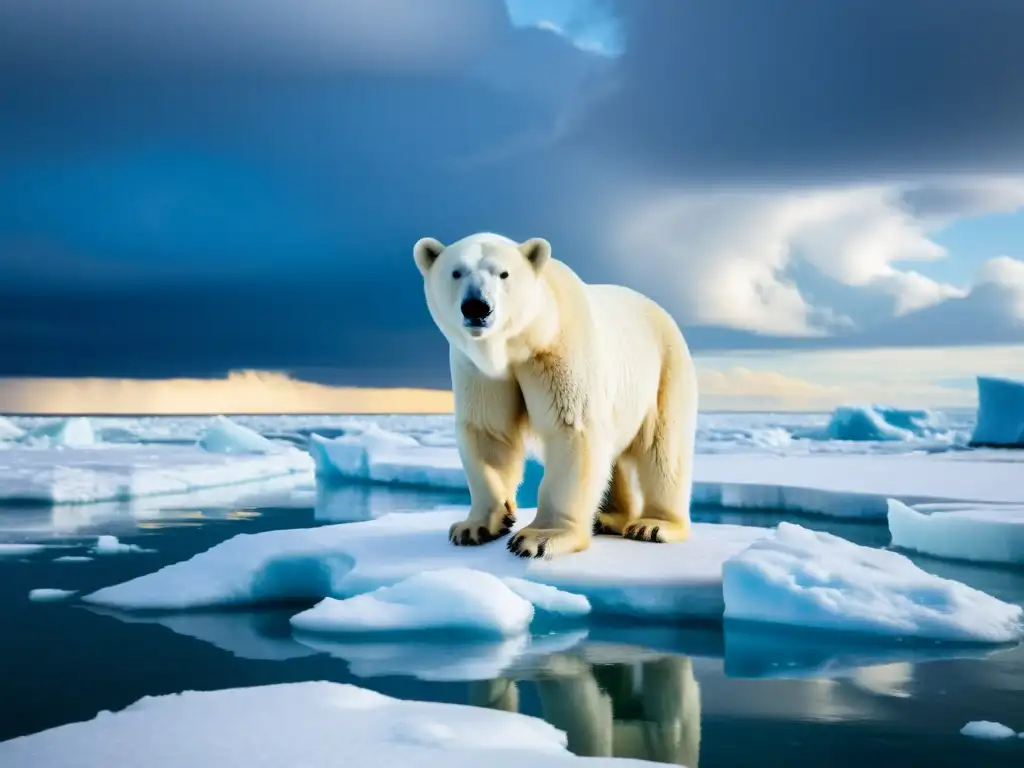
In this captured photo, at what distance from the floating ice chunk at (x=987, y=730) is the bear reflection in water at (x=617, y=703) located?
72cm

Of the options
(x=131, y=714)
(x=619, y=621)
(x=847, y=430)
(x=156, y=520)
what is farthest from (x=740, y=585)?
(x=847, y=430)

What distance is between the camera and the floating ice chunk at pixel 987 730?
2.72 m

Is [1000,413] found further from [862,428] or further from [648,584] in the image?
[648,584]

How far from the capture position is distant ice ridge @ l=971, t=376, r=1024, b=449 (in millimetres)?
20334

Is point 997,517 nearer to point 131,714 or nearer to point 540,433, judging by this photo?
point 540,433

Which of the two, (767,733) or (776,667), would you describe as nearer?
(767,733)

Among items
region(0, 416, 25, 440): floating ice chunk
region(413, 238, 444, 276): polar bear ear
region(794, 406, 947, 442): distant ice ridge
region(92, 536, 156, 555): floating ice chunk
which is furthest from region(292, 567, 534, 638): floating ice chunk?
region(0, 416, 25, 440): floating ice chunk

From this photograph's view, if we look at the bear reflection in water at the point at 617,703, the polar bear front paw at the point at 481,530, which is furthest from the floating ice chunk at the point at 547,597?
the polar bear front paw at the point at 481,530

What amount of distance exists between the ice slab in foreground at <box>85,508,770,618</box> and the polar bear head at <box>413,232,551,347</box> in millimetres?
961

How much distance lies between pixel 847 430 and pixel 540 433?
66.8ft

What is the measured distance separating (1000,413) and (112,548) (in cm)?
1851

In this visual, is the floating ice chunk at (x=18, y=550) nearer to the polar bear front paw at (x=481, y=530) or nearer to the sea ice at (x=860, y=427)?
the polar bear front paw at (x=481, y=530)

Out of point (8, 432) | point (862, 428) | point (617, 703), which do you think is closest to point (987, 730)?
point (617, 703)

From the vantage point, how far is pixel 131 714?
2.66 metres
